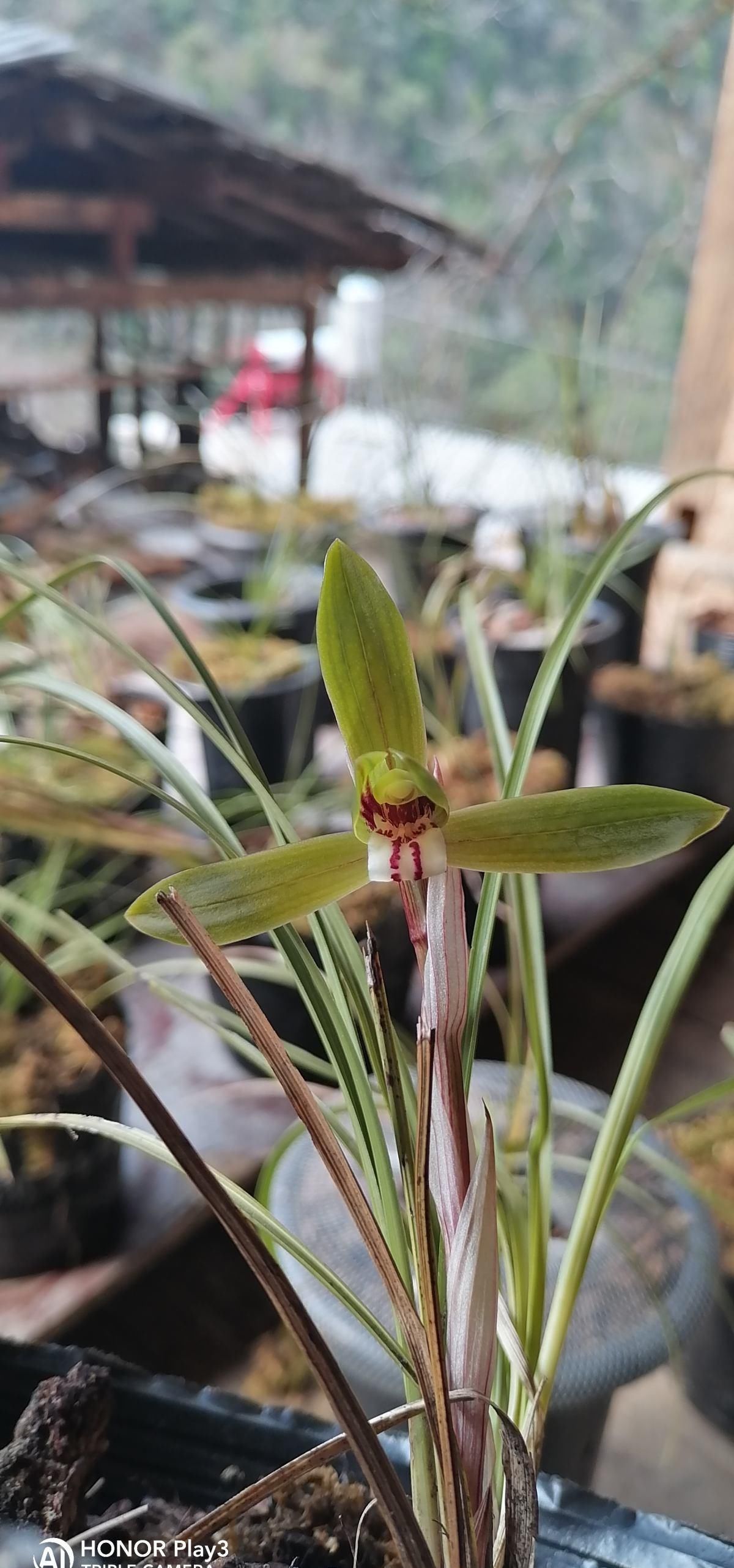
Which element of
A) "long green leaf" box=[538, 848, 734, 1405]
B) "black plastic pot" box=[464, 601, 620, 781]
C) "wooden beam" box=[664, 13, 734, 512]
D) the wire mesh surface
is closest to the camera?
"long green leaf" box=[538, 848, 734, 1405]

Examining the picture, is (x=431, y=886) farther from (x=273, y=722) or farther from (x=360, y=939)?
(x=273, y=722)

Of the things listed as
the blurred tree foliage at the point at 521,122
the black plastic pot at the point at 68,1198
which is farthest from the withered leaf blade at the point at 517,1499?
the blurred tree foliage at the point at 521,122

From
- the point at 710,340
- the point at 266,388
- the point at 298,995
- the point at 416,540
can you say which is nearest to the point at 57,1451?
the point at 298,995

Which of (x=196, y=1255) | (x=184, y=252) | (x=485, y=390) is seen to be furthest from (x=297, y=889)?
(x=485, y=390)

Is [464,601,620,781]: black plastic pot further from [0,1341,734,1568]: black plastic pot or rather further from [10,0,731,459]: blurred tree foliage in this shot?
[0,1341,734,1568]: black plastic pot

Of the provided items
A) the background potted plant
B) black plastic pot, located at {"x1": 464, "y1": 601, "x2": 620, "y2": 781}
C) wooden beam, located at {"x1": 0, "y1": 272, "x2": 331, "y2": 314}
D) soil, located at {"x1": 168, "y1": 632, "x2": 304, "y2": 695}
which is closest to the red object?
wooden beam, located at {"x1": 0, "y1": 272, "x2": 331, "y2": 314}

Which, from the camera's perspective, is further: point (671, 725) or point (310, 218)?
point (310, 218)

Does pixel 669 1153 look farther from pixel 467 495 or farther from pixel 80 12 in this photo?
pixel 80 12
